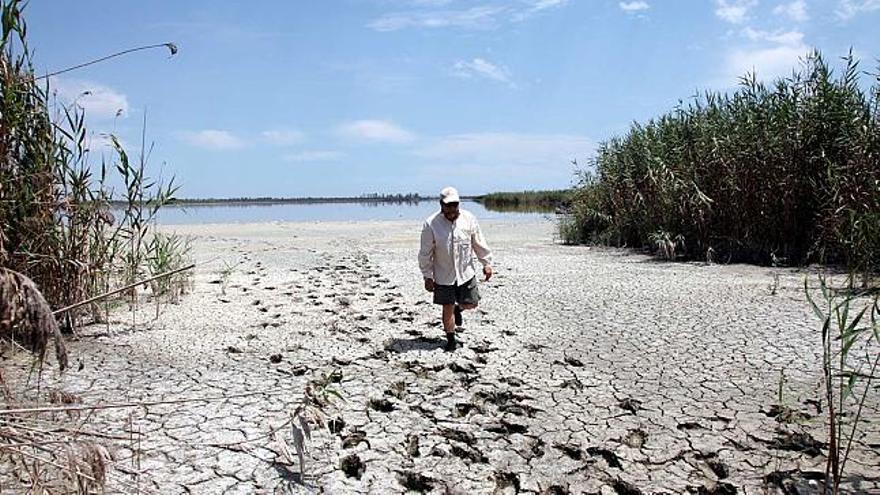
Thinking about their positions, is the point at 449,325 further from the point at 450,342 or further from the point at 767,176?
the point at 767,176

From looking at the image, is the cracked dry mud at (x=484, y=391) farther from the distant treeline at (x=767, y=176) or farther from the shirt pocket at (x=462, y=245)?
the distant treeline at (x=767, y=176)

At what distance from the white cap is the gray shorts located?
699 millimetres

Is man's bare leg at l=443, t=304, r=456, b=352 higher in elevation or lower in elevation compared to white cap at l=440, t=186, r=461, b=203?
lower

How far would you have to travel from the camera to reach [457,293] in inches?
211

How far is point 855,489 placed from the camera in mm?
2725

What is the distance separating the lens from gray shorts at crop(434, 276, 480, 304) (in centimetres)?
524

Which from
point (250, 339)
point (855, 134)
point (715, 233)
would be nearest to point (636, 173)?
point (715, 233)

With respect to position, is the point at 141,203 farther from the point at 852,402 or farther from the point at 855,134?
the point at 855,134

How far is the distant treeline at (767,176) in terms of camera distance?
9156 mm

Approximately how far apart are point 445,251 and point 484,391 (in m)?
1.40

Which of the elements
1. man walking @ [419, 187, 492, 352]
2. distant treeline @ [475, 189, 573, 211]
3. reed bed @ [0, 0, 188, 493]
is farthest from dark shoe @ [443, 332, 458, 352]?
distant treeline @ [475, 189, 573, 211]

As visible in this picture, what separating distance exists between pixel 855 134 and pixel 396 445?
9.16 meters

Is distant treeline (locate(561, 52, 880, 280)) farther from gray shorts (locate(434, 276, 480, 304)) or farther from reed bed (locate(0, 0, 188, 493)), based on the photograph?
reed bed (locate(0, 0, 188, 493))

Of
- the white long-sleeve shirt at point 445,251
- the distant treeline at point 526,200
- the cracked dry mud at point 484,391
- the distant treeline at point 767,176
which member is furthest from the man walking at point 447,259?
the distant treeline at point 526,200
